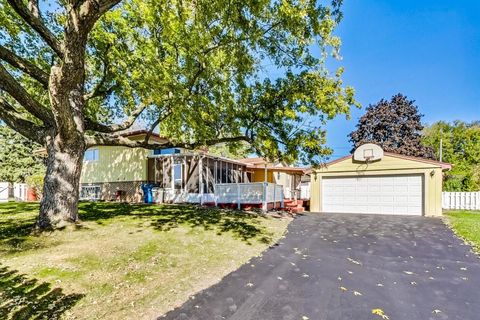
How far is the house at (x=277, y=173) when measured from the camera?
2308 centimetres

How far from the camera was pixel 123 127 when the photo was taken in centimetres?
1076

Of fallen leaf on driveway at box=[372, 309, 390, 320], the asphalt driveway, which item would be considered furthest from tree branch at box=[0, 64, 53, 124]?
fallen leaf on driveway at box=[372, 309, 390, 320]

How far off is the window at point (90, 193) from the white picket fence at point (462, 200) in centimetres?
2380

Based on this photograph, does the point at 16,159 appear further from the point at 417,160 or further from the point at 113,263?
the point at 417,160

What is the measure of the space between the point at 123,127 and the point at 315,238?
312 inches

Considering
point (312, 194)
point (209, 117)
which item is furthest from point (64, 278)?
point (312, 194)

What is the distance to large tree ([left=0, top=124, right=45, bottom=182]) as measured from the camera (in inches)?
1142

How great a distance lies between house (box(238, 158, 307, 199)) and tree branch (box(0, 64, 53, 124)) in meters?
14.3

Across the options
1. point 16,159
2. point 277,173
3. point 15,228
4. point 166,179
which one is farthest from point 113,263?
point 16,159

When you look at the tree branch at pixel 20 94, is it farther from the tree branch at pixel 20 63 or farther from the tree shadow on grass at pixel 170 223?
the tree shadow on grass at pixel 170 223

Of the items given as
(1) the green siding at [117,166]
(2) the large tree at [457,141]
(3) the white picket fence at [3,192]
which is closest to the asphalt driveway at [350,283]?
(1) the green siding at [117,166]

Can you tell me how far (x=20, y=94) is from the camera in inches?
289

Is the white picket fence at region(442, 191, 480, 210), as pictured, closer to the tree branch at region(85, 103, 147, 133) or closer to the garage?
the garage

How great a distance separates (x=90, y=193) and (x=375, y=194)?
18450 mm
